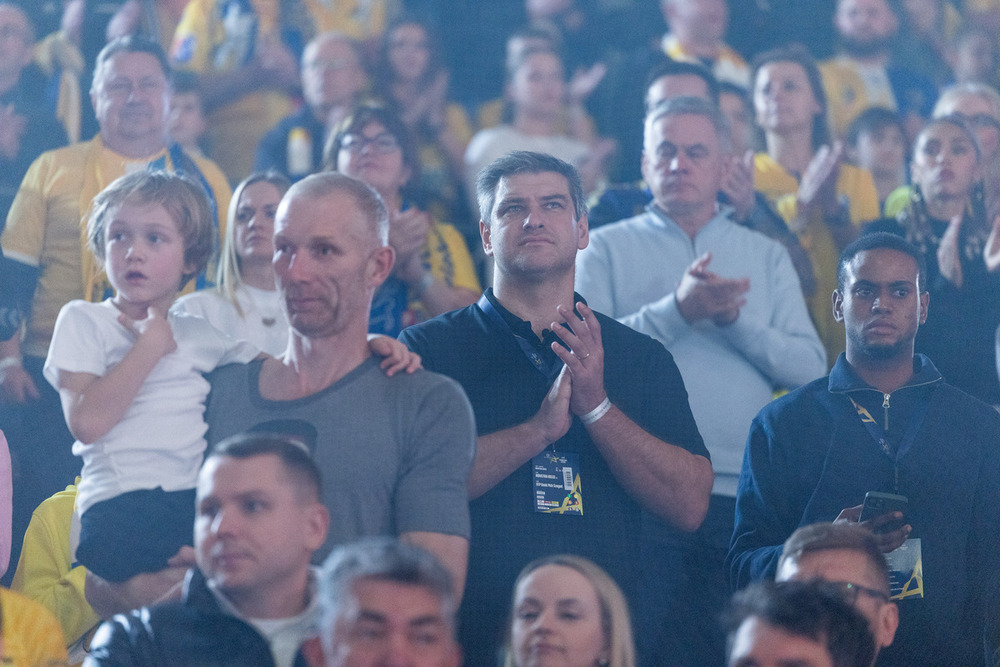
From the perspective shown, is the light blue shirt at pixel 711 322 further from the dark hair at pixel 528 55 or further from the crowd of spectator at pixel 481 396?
the dark hair at pixel 528 55

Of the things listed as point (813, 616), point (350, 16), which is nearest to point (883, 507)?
point (813, 616)

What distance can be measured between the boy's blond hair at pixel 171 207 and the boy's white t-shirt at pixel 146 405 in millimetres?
281

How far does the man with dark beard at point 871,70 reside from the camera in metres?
4.82

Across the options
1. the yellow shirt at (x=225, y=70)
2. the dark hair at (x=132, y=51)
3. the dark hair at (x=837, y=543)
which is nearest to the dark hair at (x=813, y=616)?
the dark hair at (x=837, y=543)

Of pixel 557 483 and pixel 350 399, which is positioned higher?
pixel 350 399

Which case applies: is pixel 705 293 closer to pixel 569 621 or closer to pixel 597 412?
pixel 597 412

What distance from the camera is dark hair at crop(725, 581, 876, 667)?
2.16 m

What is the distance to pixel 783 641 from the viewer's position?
7.02ft

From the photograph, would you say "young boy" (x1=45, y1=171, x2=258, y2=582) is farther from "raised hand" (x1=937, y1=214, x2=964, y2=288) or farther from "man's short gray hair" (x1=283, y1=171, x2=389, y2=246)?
"raised hand" (x1=937, y1=214, x2=964, y2=288)

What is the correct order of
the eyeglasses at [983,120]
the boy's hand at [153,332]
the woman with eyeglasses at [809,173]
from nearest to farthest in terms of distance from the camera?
1. the boy's hand at [153,332]
2. the woman with eyeglasses at [809,173]
3. the eyeglasses at [983,120]

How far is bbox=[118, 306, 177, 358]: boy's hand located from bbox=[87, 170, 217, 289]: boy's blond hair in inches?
9.9

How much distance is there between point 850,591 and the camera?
2.34 m

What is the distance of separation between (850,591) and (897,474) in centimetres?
46

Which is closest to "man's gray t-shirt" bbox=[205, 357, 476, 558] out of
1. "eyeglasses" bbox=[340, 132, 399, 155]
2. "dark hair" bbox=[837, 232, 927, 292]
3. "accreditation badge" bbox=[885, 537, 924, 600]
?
"accreditation badge" bbox=[885, 537, 924, 600]
